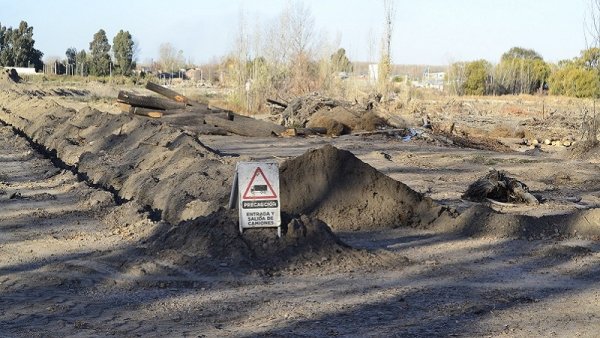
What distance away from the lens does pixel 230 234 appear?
9.96 m

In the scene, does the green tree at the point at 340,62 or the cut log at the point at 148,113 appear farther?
the green tree at the point at 340,62

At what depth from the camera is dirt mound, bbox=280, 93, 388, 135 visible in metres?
32.8

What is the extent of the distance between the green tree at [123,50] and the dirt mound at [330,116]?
71420 mm

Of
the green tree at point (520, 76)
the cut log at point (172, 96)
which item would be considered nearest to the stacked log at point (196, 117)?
the cut log at point (172, 96)

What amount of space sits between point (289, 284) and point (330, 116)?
2435 cm

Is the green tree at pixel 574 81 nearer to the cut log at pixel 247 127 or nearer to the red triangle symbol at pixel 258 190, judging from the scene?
the cut log at pixel 247 127

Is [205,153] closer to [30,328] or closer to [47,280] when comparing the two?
[47,280]

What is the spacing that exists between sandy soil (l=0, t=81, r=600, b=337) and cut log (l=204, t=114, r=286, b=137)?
680 inches

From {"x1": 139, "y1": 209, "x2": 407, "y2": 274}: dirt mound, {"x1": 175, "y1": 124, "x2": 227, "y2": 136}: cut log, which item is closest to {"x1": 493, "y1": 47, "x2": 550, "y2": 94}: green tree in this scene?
{"x1": 175, "y1": 124, "x2": 227, "y2": 136}: cut log

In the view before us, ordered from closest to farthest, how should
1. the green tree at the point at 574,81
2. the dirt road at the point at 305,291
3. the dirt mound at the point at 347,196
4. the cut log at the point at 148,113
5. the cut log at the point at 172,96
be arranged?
the dirt road at the point at 305,291 < the dirt mound at the point at 347,196 < the cut log at the point at 148,113 < the cut log at the point at 172,96 < the green tree at the point at 574,81

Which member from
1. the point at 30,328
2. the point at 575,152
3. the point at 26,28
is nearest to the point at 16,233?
the point at 30,328

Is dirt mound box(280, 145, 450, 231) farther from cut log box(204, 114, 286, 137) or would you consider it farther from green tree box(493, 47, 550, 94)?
green tree box(493, 47, 550, 94)

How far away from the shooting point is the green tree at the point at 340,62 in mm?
53500

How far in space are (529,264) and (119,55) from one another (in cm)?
9943
